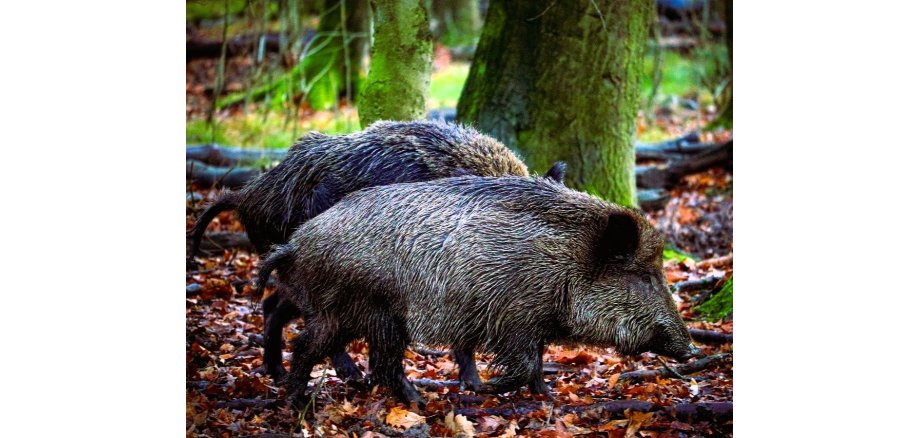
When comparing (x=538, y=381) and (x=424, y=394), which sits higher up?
(x=538, y=381)

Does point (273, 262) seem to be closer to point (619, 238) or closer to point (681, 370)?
point (619, 238)

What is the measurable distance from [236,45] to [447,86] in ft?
19.0

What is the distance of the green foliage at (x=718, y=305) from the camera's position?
6.27 metres

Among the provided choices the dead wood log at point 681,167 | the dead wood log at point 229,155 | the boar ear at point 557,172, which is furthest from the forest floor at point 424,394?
the dead wood log at point 681,167

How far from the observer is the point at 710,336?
19.7 feet

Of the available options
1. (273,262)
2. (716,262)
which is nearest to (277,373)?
(273,262)

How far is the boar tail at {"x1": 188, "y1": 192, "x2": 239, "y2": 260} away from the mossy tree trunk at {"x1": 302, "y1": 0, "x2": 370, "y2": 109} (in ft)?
5.04

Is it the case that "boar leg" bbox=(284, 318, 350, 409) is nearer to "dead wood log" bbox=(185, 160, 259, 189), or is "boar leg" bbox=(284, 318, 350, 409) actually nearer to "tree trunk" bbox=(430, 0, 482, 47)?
"dead wood log" bbox=(185, 160, 259, 189)

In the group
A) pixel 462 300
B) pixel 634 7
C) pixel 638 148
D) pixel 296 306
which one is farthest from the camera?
pixel 638 148

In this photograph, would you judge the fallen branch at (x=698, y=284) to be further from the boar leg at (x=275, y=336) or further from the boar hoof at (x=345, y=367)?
the boar leg at (x=275, y=336)
